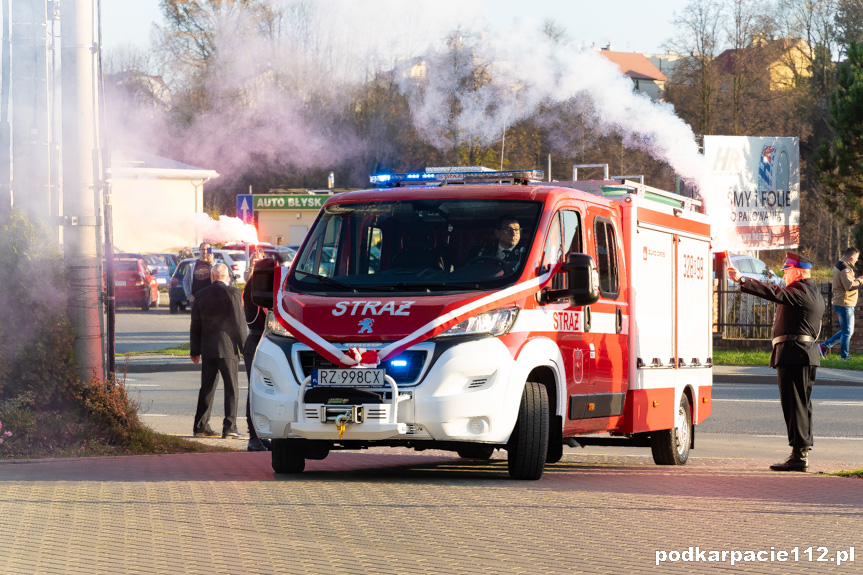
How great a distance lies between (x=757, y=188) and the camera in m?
32.9

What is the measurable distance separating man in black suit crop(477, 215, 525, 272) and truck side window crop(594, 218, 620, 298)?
953mm

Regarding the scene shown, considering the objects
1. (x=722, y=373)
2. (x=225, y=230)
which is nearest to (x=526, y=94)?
(x=722, y=373)

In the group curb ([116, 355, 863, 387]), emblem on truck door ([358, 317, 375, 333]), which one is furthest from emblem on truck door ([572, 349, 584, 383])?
curb ([116, 355, 863, 387])

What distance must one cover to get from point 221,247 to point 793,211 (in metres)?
19.8

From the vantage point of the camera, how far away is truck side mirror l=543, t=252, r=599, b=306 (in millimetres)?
9195

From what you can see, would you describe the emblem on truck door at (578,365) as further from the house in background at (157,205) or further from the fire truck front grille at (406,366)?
the house in background at (157,205)

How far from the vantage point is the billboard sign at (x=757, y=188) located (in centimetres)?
3272

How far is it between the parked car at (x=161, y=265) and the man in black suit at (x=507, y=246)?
124ft

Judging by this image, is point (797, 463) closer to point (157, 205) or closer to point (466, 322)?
point (466, 322)

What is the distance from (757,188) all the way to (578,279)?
24950mm

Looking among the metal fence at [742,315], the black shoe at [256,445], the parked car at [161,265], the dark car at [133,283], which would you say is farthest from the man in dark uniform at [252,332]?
the parked car at [161,265]

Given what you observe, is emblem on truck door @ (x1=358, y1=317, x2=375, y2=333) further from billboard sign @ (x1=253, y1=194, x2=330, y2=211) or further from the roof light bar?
billboard sign @ (x1=253, y1=194, x2=330, y2=211)

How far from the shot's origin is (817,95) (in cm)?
5325

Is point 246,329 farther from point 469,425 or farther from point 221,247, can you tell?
point 221,247
